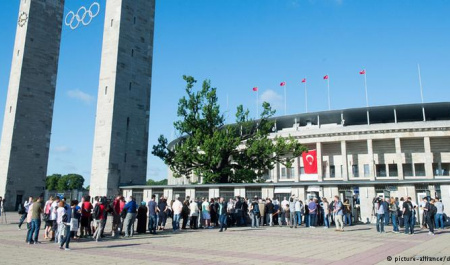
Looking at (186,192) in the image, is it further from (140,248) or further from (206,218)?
(140,248)

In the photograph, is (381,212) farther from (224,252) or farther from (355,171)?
(355,171)

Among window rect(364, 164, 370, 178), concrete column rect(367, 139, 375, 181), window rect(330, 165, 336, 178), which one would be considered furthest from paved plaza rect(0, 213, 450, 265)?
window rect(330, 165, 336, 178)

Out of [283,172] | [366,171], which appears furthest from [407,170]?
[283,172]

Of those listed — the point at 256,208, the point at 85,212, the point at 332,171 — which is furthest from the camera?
the point at 332,171

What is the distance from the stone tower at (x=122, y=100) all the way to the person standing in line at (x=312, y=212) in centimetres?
2263

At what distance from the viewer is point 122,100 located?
3884cm

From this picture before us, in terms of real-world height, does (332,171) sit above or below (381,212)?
above

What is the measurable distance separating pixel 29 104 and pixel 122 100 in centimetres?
1387

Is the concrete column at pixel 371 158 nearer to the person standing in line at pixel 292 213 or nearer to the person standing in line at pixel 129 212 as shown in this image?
the person standing in line at pixel 292 213

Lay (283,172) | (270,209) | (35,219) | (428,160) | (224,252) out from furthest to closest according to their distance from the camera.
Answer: (283,172) < (428,160) < (270,209) < (35,219) < (224,252)

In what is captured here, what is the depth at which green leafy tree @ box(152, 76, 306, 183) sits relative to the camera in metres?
33.9

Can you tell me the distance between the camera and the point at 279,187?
26.0m

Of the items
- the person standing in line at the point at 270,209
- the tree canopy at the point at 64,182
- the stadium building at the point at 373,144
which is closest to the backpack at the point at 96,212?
the person standing in line at the point at 270,209

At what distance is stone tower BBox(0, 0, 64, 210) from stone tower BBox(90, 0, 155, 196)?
10.4 meters
